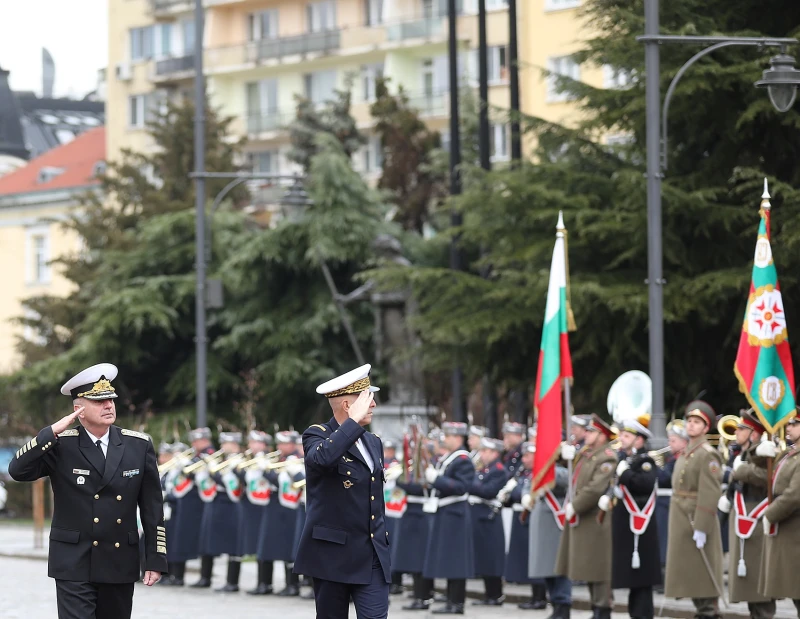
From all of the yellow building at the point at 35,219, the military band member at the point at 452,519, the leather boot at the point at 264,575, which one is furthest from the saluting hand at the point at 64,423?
the yellow building at the point at 35,219

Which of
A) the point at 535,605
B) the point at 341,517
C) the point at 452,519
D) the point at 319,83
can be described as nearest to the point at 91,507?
the point at 341,517

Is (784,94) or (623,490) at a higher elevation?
(784,94)

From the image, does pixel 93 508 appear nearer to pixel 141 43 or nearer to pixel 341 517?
pixel 341 517

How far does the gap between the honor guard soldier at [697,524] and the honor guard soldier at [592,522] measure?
556 mm

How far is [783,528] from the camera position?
13.0 m

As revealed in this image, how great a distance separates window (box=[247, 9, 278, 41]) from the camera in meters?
59.9

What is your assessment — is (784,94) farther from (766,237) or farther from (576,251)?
(576,251)

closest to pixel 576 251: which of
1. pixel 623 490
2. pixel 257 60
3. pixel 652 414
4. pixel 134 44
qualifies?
pixel 652 414

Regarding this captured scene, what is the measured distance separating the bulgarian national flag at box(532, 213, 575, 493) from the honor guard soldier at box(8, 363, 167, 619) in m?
6.51

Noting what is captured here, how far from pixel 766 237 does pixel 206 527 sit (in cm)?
834

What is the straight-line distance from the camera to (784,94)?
50.8 ft

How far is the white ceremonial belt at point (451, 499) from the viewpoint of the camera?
671 inches

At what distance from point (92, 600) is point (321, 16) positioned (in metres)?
51.0

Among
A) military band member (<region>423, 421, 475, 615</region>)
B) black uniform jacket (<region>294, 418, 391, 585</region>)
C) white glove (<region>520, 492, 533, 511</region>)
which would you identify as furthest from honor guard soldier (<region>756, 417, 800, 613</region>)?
black uniform jacket (<region>294, 418, 391, 585</region>)
